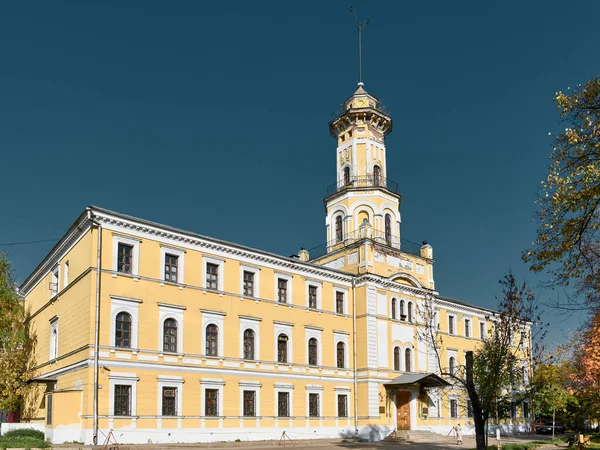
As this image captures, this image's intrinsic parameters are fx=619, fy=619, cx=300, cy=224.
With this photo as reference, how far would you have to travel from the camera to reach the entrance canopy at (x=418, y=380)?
40.2 meters

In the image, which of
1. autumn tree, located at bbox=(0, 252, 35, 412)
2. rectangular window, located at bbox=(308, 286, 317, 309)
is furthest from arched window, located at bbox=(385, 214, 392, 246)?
autumn tree, located at bbox=(0, 252, 35, 412)

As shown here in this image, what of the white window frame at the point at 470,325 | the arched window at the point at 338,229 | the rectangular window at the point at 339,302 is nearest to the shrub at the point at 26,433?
the rectangular window at the point at 339,302

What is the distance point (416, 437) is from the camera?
4012 cm

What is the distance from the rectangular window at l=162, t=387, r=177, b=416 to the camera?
3027 cm

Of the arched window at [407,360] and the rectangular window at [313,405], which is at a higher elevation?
the arched window at [407,360]

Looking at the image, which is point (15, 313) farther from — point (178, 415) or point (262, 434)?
point (262, 434)

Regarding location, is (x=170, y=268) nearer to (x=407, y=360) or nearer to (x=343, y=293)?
→ (x=343, y=293)

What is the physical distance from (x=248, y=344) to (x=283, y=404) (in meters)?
4.30

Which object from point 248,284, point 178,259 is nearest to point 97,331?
point 178,259

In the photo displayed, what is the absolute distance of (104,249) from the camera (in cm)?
2952

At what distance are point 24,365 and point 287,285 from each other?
56.1 feet

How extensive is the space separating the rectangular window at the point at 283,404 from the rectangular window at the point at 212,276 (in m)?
7.64

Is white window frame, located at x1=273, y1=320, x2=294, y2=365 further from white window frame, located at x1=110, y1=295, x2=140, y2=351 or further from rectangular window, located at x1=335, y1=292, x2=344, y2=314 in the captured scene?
white window frame, located at x1=110, y1=295, x2=140, y2=351

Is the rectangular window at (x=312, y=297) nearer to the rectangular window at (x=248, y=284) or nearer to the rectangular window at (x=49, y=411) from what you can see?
the rectangular window at (x=248, y=284)
